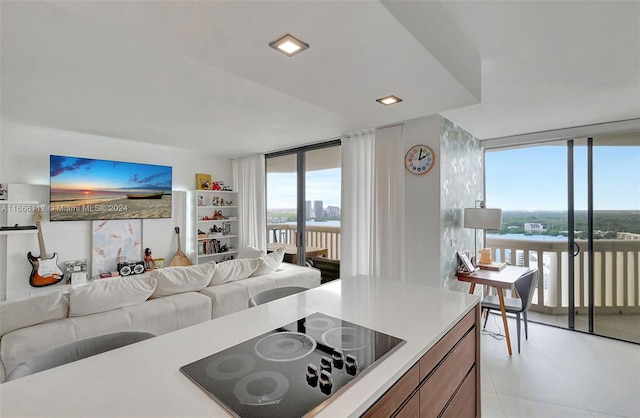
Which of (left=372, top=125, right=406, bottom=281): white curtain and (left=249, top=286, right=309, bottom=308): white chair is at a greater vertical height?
(left=372, top=125, right=406, bottom=281): white curtain

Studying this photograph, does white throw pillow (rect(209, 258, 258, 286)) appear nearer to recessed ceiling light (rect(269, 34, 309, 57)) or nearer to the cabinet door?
recessed ceiling light (rect(269, 34, 309, 57))

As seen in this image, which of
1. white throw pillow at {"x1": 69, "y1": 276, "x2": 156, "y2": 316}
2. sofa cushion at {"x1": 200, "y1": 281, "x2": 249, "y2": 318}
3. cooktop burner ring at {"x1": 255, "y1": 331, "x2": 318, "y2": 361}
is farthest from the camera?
sofa cushion at {"x1": 200, "y1": 281, "x2": 249, "y2": 318}

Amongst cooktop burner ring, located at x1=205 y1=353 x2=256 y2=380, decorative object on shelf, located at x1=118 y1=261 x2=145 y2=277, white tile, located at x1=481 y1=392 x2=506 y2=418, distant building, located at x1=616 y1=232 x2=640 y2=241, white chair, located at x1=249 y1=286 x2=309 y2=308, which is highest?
distant building, located at x1=616 y1=232 x2=640 y2=241

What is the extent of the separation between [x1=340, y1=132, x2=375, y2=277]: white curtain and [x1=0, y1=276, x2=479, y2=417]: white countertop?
213 centimetres

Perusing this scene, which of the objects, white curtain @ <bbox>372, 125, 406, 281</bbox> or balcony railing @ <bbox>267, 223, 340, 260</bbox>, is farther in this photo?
balcony railing @ <bbox>267, 223, 340, 260</bbox>

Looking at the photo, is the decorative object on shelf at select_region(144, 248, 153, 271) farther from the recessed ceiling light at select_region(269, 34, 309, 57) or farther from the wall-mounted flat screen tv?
the recessed ceiling light at select_region(269, 34, 309, 57)

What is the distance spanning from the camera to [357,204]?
3.82 meters

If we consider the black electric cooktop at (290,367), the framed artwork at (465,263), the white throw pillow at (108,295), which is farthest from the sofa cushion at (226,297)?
the framed artwork at (465,263)

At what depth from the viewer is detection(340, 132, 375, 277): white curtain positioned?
12.2 ft

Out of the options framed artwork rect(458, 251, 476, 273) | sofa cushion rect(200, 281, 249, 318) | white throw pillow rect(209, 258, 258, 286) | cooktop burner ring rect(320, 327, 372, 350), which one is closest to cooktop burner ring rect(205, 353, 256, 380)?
cooktop burner ring rect(320, 327, 372, 350)

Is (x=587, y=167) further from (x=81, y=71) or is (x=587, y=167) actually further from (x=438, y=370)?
(x=81, y=71)

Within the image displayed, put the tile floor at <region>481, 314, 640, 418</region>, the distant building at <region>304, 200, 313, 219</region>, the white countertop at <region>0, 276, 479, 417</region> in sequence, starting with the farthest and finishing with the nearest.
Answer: the distant building at <region>304, 200, 313, 219</region>
the tile floor at <region>481, 314, 640, 418</region>
the white countertop at <region>0, 276, 479, 417</region>

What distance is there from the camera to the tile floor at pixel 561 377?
2102mm

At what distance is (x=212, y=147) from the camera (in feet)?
15.7
